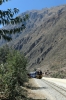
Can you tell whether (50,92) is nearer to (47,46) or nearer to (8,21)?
(8,21)

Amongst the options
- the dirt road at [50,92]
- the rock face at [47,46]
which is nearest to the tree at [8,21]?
the dirt road at [50,92]

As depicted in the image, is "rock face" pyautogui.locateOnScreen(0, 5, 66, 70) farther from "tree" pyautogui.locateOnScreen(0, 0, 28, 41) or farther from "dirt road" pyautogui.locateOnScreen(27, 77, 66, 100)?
"tree" pyautogui.locateOnScreen(0, 0, 28, 41)

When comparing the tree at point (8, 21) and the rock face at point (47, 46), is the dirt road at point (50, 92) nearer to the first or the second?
the tree at point (8, 21)

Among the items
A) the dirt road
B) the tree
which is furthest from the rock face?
the tree

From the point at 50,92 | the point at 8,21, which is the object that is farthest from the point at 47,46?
the point at 8,21

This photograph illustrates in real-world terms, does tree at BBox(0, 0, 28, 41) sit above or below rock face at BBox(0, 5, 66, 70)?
below

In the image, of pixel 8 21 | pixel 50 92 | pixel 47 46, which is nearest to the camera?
pixel 8 21

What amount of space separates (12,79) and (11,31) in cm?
737

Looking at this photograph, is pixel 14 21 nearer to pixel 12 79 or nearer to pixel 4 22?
pixel 4 22

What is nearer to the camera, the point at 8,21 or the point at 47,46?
the point at 8,21

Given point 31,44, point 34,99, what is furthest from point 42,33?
point 34,99

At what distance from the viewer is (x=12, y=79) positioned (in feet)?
60.4

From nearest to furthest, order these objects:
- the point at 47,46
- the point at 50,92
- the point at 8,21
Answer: the point at 8,21
the point at 50,92
the point at 47,46

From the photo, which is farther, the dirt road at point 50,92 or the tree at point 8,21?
the dirt road at point 50,92
